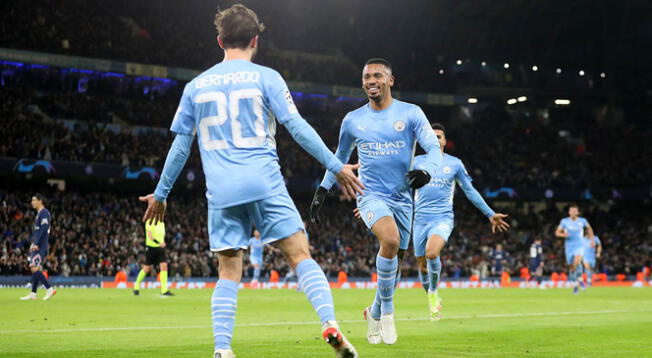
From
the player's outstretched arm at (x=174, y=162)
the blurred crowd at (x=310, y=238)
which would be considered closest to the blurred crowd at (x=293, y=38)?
the blurred crowd at (x=310, y=238)

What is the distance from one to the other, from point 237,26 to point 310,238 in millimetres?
39795

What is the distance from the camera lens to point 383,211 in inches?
405

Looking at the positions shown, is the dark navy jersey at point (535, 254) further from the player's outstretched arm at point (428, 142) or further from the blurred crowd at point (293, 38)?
the player's outstretched arm at point (428, 142)

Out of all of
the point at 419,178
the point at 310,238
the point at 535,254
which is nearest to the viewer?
the point at 419,178

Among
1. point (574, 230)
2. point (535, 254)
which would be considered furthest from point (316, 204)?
point (535, 254)

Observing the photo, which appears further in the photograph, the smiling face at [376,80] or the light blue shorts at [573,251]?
the light blue shorts at [573,251]

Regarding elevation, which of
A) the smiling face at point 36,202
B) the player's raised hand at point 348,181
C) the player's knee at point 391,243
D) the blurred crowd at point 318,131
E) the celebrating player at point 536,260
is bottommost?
the celebrating player at point 536,260

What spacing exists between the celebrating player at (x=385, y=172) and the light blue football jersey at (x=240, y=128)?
3.83 meters

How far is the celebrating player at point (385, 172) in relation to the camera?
10289 mm

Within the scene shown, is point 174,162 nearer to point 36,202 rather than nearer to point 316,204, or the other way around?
point 316,204

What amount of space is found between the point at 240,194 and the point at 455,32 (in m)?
62.3

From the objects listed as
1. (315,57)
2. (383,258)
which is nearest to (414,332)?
(383,258)

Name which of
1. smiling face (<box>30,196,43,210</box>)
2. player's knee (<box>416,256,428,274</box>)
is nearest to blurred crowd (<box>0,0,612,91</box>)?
smiling face (<box>30,196,43,210</box>)

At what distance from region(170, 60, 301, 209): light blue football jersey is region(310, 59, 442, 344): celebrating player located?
12.6ft
